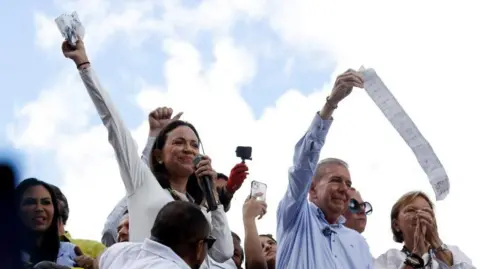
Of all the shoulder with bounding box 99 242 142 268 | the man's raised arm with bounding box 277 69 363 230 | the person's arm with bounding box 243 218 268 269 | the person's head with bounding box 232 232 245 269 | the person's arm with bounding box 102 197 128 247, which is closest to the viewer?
the shoulder with bounding box 99 242 142 268

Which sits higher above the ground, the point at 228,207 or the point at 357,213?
the point at 228,207

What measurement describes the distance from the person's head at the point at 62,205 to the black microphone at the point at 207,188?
1.37 meters

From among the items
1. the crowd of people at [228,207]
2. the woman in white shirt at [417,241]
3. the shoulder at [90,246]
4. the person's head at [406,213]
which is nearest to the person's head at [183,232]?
the crowd of people at [228,207]

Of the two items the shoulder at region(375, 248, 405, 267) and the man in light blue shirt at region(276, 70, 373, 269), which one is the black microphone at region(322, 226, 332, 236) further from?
the shoulder at region(375, 248, 405, 267)

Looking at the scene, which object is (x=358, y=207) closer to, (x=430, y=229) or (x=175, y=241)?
(x=430, y=229)

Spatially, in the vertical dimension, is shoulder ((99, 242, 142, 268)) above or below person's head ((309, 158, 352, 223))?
below

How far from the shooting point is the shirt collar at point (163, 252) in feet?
11.7

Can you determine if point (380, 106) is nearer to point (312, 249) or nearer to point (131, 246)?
point (312, 249)

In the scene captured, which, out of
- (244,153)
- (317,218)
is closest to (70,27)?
(244,153)

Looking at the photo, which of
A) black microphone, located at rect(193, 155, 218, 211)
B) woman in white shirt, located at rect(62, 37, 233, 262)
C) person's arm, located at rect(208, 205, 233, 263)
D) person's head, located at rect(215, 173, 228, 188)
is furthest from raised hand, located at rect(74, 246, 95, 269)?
person's head, located at rect(215, 173, 228, 188)

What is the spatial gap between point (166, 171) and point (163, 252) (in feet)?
Answer: 5.94

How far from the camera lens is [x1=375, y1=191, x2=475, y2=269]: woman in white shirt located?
6.02m

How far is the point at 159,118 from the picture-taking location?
6355 mm

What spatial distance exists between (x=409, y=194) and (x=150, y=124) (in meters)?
2.25
